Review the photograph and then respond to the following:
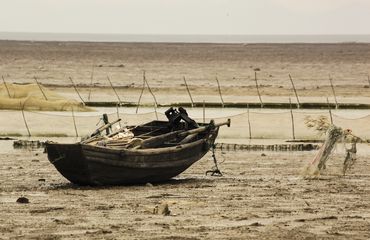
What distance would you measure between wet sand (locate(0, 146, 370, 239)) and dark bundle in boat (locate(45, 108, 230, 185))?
0.19m

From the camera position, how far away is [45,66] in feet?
185

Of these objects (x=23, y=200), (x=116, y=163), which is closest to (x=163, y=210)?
(x=23, y=200)

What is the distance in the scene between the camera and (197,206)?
13.1 meters

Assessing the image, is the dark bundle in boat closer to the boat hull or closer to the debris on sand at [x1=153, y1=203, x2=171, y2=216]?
the boat hull

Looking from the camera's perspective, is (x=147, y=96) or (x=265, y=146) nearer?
(x=265, y=146)

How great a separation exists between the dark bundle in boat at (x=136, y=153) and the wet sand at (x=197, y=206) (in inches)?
7.6

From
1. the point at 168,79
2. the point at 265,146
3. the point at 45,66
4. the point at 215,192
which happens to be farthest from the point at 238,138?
the point at 45,66

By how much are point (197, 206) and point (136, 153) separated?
197 centimetres

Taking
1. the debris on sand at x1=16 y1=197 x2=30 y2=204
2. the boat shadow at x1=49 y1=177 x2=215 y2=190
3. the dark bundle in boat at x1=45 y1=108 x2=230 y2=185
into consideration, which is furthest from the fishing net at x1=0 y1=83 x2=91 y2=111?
the debris on sand at x1=16 y1=197 x2=30 y2=204

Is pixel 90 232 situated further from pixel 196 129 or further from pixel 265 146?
pixel 265 146

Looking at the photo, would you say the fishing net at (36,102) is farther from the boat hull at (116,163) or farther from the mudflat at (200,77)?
the boat hull at (116,163)

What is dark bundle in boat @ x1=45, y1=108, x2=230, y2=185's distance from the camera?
14.3 meters

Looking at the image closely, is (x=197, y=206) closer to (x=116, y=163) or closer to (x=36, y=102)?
(x=116, y=163)

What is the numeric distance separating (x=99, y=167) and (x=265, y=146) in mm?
7471
